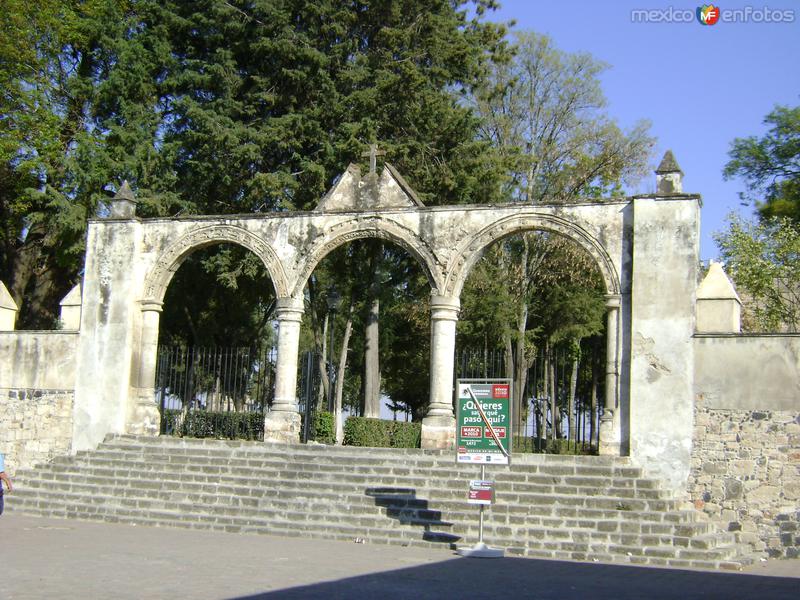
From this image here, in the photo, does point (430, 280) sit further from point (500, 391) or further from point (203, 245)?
point (203, 245)

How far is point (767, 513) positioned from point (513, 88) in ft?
57.5

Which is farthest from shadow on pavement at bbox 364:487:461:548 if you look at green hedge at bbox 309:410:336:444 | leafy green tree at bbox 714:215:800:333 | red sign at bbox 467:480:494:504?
leafy green tree at bbox 714:215:800:333

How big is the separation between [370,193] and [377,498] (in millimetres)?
5679

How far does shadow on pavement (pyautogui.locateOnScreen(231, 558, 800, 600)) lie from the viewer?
868 cm

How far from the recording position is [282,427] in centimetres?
1669

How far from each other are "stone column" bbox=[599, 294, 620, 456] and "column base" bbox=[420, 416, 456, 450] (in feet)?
8.02

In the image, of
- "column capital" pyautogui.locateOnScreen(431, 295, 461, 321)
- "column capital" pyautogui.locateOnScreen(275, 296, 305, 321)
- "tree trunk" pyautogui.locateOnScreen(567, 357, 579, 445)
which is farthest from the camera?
"column capital" pyautogui.locateOnScreen(275, 296, 305, 321)

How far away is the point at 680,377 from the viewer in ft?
47.8

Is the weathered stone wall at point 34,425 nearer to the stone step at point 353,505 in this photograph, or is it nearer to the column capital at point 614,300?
the stone step at point 353,505

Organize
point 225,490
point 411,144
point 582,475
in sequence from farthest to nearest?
1. point 411,144
2. point 225,490
3. point 582,475

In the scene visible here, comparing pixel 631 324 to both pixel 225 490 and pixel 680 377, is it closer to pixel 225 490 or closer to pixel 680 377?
pixel 680 377

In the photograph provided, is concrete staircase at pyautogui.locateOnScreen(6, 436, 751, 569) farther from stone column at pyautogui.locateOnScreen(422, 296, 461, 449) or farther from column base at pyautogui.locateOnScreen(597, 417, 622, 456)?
stone column at pyautogui.locateOnScreen(422, 296, 461, 449)

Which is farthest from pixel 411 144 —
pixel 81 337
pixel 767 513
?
pixel 767 513

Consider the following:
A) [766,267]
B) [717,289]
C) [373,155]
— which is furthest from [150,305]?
[766,267]
